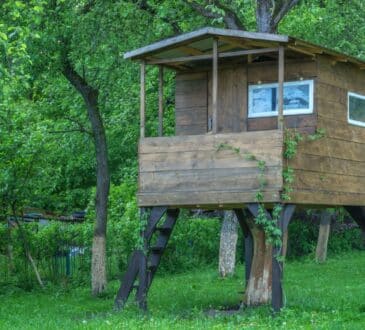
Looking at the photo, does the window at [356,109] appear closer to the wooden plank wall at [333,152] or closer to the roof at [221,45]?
the wooden plank wall at [333,152]

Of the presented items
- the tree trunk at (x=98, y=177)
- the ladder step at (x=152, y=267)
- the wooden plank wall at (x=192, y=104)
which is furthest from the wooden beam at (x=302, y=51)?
the tree trunk at (x=98, y=177)

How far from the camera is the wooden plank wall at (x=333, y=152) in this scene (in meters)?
17.2

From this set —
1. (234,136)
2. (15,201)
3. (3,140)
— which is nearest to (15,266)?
(15,201)

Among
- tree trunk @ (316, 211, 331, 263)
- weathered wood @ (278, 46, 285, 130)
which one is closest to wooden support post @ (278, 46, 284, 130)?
weathered wood @ (278, 46, 285, 130)

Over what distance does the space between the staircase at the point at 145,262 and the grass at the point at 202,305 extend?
271 millimetres

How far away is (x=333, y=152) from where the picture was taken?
17.8 meters

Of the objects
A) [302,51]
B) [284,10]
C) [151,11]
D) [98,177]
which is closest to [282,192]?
[302,51]

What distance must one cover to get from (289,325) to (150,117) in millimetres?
12533

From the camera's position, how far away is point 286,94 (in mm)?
17797

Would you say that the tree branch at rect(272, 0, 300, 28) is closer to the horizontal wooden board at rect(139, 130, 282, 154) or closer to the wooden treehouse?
the wooden treehouse

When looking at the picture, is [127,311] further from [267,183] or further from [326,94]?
[326,94]

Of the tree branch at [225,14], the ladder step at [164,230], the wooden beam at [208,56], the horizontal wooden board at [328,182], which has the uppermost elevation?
the tree branch at [225,14]

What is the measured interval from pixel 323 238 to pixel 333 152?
1230 cm

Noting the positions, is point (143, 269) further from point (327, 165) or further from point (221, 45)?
point (221, 45)
